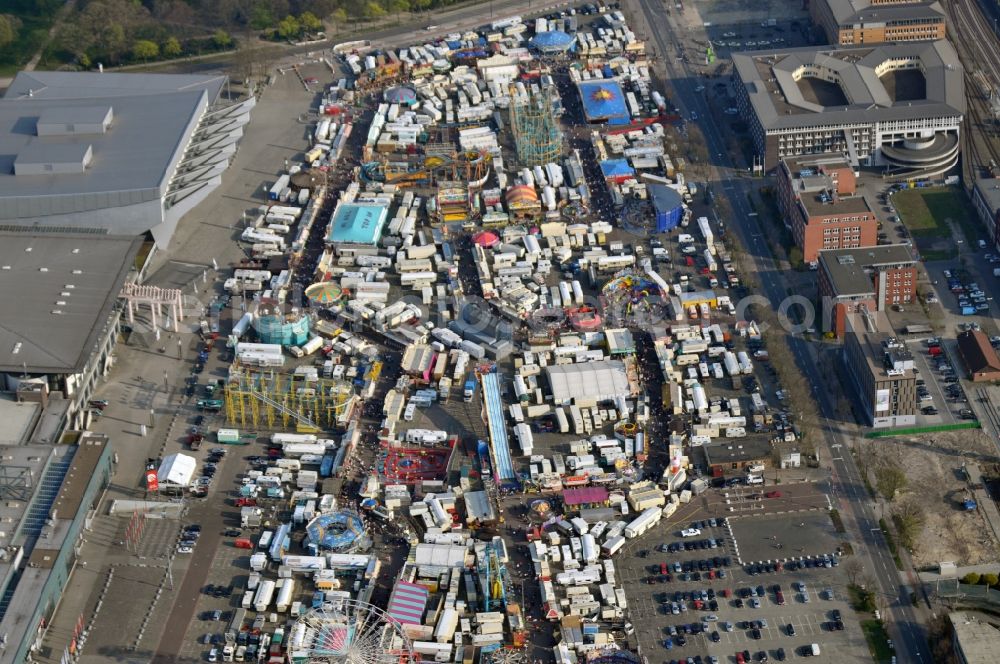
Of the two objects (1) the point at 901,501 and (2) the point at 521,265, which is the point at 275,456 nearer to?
(2) the point at 521,265

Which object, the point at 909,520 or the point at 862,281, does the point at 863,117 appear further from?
the point at 909,520

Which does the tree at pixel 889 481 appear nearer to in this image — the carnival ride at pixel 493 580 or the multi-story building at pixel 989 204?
the carnival ride at pixel 493 580

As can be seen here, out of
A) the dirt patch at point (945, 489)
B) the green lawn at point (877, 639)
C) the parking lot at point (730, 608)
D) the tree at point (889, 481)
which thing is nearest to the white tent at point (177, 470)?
the parking lot at point (730, 608)


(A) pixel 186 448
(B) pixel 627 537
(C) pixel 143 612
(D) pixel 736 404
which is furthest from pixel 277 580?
(D) pixel 736 404

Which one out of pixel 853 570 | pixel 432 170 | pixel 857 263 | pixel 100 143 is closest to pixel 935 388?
pixel 857 263

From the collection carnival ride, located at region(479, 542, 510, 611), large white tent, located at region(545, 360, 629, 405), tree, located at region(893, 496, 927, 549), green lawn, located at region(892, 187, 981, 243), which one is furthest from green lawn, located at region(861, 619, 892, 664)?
green lawn, located at region(892, 187, 981, 243)

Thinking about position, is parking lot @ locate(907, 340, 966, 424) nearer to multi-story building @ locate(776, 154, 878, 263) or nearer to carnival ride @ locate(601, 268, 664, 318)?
multi-story building @ locate(776, 154, 878, 263)
